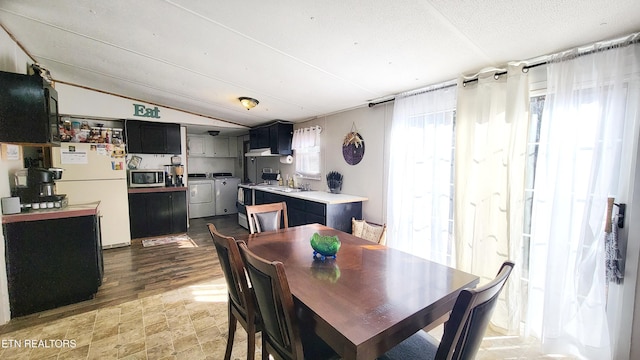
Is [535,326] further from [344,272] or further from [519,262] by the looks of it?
[344,272]

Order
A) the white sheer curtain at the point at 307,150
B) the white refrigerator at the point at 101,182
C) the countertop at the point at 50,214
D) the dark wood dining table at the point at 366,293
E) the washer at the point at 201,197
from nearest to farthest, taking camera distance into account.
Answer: the dark wood dining table at the point at 366,293, the countertop at the point at 50,214, the white refrigerator at the point at 101,182, the white sheer curtain at the point at 307,150, the washer at the point at 201,197

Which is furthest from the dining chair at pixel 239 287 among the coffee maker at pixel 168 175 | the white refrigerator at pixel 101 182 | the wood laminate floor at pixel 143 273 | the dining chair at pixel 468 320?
the coffee maker at pixel 168 175

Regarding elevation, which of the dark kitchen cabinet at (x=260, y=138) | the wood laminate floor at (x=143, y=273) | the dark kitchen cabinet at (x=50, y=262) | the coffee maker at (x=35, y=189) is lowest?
the wood laminate floor at (x=143, y=273)

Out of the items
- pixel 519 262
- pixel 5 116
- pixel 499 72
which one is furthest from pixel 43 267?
pixel 499 72

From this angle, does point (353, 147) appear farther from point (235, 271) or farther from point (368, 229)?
point (235, 271)

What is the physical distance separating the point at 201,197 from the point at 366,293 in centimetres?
573

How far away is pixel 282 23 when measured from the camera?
1.69 m

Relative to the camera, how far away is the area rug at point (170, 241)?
421cm

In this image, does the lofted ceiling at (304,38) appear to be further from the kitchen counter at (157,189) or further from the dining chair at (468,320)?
the kitchen counter at (157,189)

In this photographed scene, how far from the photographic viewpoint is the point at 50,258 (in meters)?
2.34

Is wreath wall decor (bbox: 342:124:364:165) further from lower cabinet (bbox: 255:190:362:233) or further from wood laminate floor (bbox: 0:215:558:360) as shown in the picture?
wood laminate floor (bbox: 0:215:558:360)

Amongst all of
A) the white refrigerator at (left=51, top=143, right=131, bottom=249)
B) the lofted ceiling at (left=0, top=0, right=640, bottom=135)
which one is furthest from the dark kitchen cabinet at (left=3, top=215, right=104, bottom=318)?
the lofted ceiling at (left=0, top=0, right=640, bottom=135)

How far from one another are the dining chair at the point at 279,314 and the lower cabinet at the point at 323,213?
202cm

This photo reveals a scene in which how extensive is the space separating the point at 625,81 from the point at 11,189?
486 centimetres
